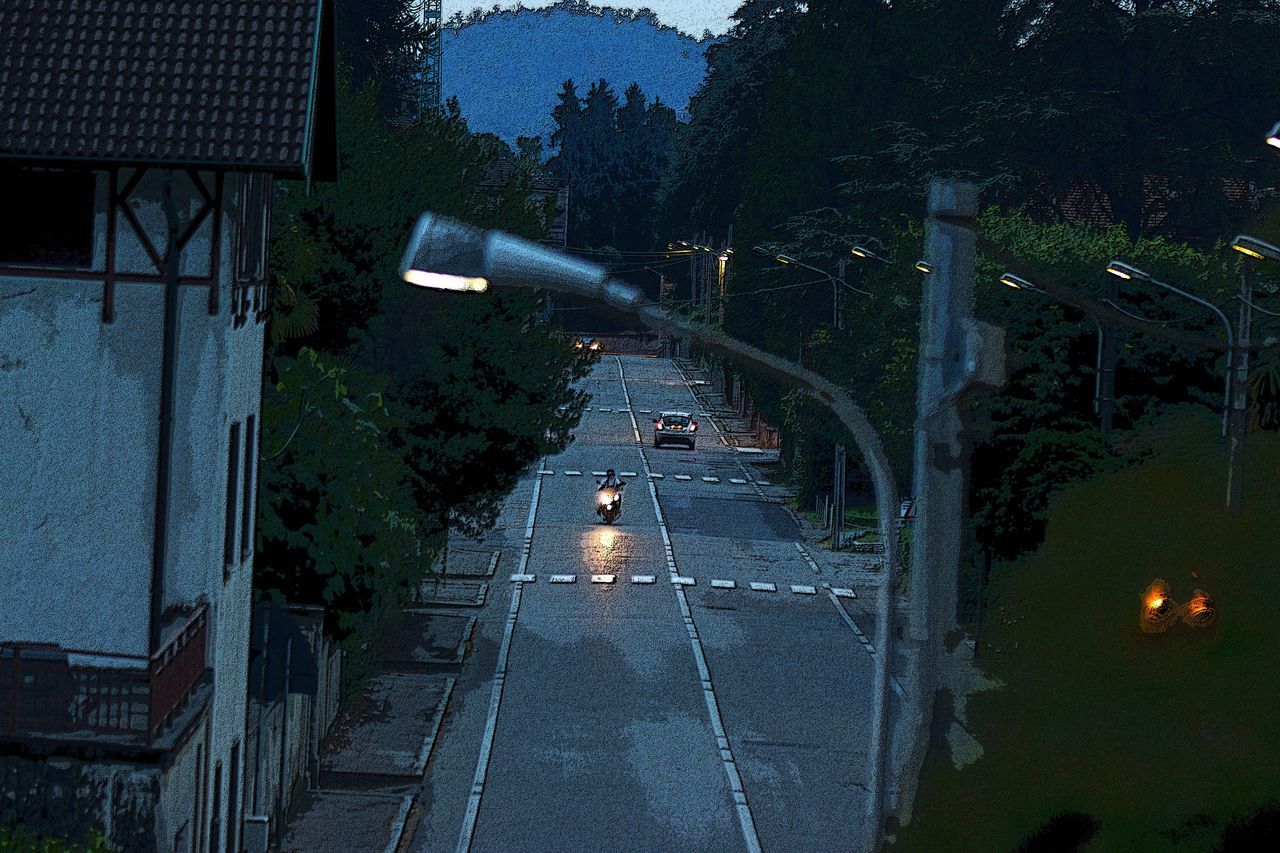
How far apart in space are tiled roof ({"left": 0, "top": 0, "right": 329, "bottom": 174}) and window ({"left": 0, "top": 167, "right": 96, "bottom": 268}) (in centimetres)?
80

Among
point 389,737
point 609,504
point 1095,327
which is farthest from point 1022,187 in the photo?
point 389,737

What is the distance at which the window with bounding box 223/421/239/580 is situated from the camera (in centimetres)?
2100

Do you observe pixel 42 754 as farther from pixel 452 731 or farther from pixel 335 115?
pixel 452 731

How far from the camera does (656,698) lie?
33.1 metres

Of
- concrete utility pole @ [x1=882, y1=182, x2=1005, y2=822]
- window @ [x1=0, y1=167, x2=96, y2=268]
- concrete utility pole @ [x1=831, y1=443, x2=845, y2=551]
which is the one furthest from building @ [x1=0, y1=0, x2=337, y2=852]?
concrete utility pole @ [x1=831, y1=443, x2=845, y2=551]

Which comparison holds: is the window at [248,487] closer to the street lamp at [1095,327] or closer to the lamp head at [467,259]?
the street lamp at [1095,327]

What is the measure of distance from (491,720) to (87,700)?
1445 centimetres

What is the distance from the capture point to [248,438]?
73.2 ft

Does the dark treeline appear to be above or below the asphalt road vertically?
above

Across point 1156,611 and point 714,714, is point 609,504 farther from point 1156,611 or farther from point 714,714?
point 1156,611

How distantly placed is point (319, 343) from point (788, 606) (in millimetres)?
14064

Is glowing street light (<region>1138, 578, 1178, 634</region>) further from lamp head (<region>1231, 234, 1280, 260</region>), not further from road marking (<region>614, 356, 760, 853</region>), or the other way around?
road marking (<region>614, 356, 760, 853</region>)

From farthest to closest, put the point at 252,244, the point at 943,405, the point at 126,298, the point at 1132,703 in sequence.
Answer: the point at 252,244, the point at 126,298, the point at 1132,703, the point at 943,405

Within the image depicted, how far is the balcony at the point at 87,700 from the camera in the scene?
56.2 feet
